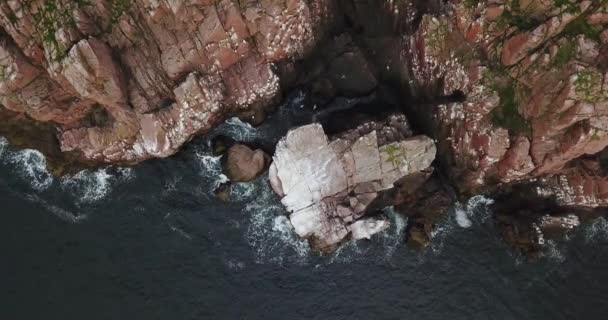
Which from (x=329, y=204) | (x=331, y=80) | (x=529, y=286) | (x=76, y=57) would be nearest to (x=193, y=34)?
(x=76, y=57)

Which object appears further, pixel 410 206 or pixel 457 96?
pixel 410 206

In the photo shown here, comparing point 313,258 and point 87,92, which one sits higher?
point 87,92

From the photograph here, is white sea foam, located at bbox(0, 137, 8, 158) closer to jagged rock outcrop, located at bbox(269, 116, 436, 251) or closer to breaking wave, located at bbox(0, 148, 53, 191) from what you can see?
breaking wave, located at bbox(0, 148, 53, 191)

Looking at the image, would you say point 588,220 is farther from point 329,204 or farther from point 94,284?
point 94,284

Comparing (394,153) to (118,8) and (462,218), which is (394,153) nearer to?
(462,218)

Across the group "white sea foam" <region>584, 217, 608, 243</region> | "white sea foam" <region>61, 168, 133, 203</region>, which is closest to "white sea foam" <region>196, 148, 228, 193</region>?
"white sea foam" <region>61, 168, 133, 203</region>
